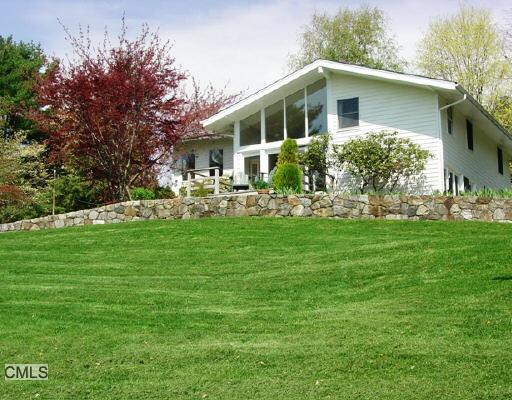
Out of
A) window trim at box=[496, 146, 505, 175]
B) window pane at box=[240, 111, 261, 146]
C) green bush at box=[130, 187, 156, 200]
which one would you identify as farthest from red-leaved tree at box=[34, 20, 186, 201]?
window trim at box=[496, 146, 505, 175]

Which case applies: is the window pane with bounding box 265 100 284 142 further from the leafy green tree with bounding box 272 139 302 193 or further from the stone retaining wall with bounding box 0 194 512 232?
the stone retaining wall with bounding box 0 194 512 232

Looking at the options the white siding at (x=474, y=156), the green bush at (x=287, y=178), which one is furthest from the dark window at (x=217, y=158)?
the white siding at (x=474, y=156)

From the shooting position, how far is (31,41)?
38.6m

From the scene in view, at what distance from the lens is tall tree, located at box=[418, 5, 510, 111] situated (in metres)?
35.2

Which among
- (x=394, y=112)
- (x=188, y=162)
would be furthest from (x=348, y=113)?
(x=188, y=162)

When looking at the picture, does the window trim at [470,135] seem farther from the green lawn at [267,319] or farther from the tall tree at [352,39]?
the tall tree at [352,39]

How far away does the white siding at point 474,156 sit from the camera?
23.4 metres

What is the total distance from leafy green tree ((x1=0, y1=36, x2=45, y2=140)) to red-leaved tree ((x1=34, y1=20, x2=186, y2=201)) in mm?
9174

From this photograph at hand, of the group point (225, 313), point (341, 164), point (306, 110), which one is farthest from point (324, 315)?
point (306, 110)

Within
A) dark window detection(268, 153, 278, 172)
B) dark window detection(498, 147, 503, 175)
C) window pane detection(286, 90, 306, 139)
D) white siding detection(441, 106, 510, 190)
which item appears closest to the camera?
white siding detection(441, 106, 510, 190)

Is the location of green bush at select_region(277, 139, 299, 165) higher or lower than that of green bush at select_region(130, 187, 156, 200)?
higher

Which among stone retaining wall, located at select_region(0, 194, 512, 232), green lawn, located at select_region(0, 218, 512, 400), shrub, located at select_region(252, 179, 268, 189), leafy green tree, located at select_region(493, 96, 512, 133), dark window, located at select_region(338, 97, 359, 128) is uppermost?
leafy green tree, located at select_region(493, 96, 512, 133)

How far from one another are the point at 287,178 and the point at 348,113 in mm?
4373

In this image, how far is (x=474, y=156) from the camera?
26750mm
